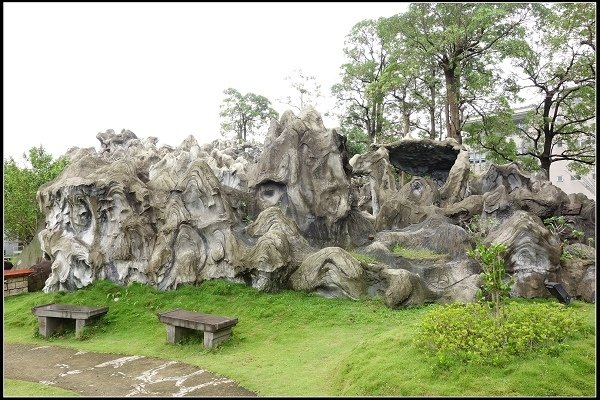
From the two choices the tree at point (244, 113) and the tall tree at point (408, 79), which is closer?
the tall tree at point (408, 79)

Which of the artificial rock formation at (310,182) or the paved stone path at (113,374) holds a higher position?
the artificial rock formation at (310,182)

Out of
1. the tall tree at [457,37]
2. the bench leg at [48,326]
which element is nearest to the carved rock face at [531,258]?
the bench leg at [48,326]

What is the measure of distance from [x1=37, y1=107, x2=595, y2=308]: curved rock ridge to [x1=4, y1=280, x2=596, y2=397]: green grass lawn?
0.56m

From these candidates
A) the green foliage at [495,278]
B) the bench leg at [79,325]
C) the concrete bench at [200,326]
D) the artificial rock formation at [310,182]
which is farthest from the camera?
the artificial rock formation at [310,182]

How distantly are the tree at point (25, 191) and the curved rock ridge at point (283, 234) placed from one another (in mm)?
9713

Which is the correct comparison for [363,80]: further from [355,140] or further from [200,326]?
[200,326]

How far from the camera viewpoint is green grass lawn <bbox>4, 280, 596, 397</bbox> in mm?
6008

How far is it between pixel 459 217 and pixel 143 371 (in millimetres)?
13948

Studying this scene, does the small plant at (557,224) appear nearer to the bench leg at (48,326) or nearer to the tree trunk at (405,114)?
the tree trunk at (405,114)

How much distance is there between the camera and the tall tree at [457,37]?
75.7ft

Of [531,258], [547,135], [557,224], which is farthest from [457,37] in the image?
[531,258]

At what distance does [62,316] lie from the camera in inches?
421

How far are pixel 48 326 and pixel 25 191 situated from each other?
1611 cm

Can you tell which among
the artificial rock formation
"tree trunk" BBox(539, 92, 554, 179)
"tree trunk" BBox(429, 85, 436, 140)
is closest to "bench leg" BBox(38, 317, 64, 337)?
the artificial rock formation
